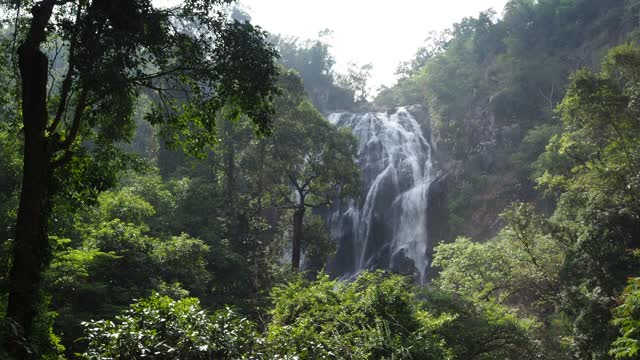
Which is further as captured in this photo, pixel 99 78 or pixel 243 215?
pixel 243 215

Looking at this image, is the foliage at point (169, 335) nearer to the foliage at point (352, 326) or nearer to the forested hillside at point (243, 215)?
the forested hillside at point (243, 215)

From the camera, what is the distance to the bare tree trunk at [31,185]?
5902 mm

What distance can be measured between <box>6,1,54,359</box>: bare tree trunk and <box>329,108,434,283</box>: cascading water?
21.9 m

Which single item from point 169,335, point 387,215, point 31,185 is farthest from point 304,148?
point 169,335

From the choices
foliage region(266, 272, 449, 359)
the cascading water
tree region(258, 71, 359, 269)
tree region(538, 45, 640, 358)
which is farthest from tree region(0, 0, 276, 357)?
the cascading water

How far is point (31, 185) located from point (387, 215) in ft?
80.2

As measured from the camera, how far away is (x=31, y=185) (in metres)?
6.22

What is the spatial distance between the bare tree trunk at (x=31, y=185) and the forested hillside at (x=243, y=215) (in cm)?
2

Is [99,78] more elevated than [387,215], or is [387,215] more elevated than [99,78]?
[99,78]

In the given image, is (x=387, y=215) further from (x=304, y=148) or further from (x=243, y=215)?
(x=243, y=215)

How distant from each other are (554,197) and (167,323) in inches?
1045

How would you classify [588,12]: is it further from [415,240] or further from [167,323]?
[167,323]

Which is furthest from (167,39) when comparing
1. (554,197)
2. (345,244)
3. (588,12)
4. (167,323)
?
(588,12)

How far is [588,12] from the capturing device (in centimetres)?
3872
